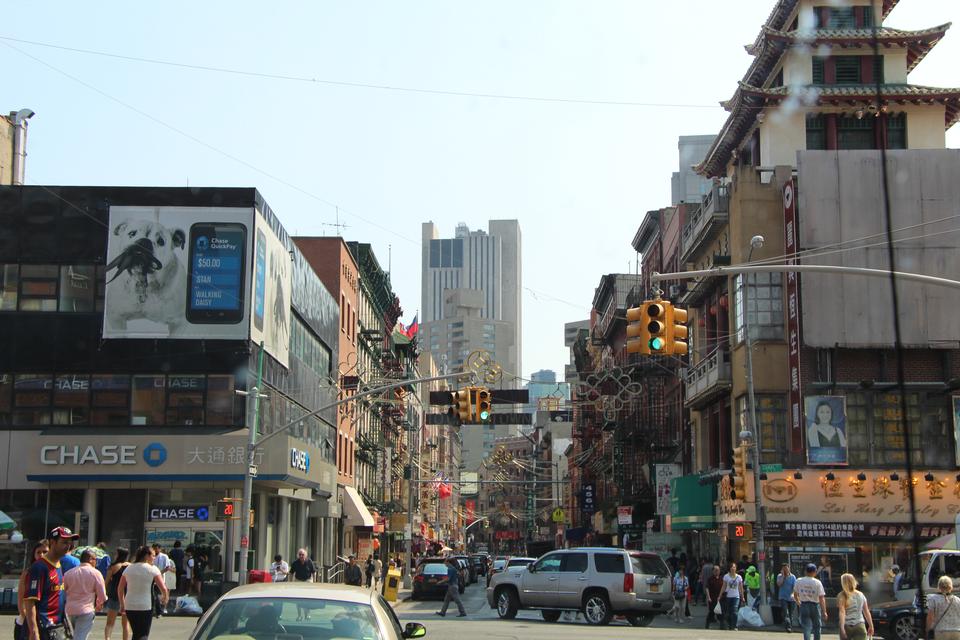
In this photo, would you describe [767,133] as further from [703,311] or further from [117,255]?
[117,255]

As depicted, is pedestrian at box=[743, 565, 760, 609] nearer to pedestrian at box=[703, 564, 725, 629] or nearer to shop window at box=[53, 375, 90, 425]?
pedestrian at box=[703, 564, 725, 629]

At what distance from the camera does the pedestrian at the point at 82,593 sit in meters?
14.8

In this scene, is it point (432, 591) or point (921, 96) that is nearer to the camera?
point (432, 591)

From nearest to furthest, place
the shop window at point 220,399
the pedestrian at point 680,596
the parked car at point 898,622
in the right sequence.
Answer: the parked car at point 898,622 → the pedestrian at point 680,596 → the shop window at point 220,399

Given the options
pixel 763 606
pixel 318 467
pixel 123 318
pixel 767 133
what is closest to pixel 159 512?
pixel 123 318

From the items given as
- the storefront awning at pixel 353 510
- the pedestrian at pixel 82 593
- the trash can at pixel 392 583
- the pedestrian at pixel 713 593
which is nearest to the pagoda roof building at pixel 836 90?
the pedestrian at pixel 713 593

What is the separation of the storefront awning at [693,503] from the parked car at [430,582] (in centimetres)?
1061

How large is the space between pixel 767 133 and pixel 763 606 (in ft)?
77.4

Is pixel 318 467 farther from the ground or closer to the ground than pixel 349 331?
closer to the ground

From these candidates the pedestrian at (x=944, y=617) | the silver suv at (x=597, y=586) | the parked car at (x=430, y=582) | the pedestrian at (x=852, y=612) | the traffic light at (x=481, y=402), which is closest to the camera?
the pedestrian at (x=944, y=617)

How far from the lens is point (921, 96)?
1907 inches

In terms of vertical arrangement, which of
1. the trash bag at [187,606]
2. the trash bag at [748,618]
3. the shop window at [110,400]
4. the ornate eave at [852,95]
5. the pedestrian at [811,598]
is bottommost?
the trash bag at [748,618]

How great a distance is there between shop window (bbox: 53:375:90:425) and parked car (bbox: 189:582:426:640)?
31940 mm

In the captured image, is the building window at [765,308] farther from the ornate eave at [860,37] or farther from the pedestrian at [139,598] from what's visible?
the pedestrian at [139,598]
